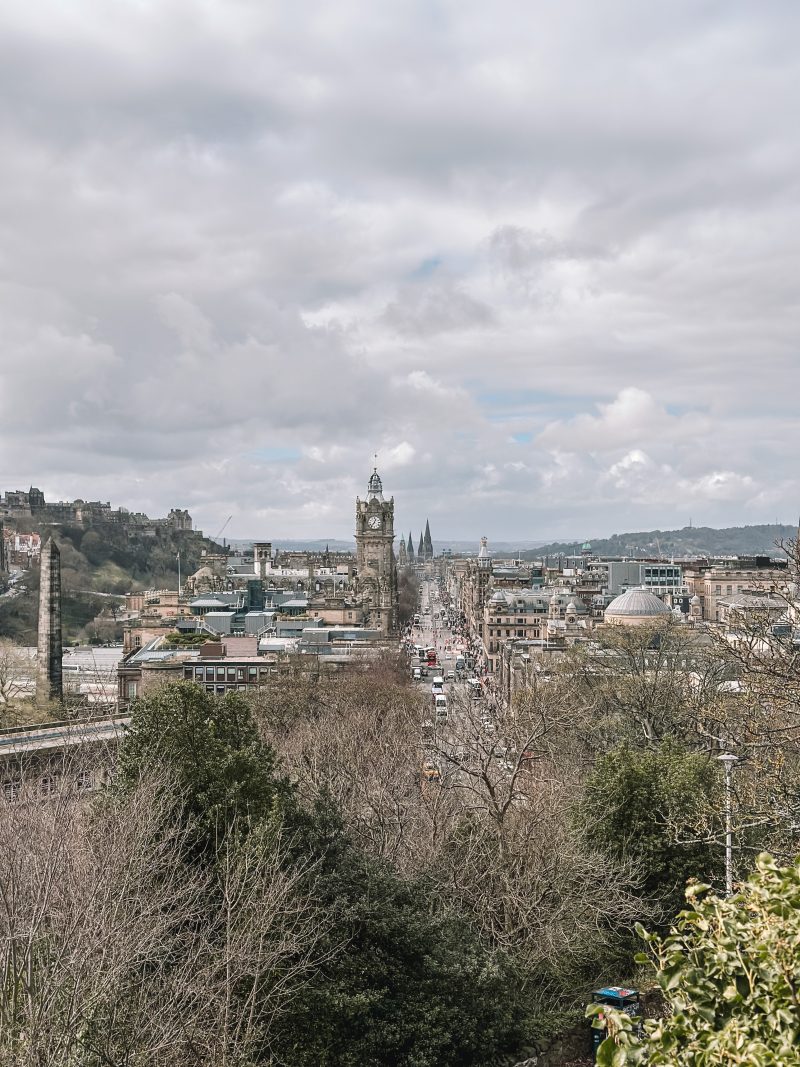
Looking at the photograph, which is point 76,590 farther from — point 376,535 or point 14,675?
point 14,675

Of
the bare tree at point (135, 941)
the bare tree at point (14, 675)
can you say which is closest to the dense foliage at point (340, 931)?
the bare tree at point (135, 941)

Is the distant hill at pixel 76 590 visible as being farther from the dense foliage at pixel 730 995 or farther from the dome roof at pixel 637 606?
the dense foliage at pixel 730 995

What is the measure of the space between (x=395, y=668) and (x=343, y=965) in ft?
184

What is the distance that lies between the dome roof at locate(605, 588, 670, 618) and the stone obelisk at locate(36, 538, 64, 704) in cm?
5514

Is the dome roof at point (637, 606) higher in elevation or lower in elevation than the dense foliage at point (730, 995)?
lower

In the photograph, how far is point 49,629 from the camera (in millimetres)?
56062

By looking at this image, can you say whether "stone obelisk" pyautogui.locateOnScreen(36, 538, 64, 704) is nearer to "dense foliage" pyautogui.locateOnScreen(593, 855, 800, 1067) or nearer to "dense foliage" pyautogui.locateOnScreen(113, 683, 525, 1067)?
"dense foliage" pyautogui.locateOnScreen(113, 683, 525, 1067)

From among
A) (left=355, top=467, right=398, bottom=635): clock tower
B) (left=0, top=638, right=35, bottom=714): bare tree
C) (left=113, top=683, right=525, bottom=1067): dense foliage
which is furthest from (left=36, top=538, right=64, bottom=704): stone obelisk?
(left=355, top=467, right=398, bottom=635): clock tower

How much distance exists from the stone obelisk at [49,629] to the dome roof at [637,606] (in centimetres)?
5514

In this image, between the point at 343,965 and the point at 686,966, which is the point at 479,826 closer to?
the point at 343,965

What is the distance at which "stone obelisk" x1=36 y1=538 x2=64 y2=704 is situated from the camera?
5528 cm

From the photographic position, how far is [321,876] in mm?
19422

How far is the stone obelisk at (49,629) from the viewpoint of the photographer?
55.3 metres

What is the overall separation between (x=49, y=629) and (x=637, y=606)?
57403 millimetres
